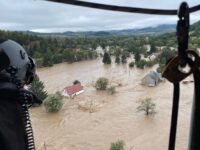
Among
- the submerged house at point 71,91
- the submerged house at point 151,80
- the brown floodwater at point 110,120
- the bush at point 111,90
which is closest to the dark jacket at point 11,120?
the brown floodwater at point 110,120

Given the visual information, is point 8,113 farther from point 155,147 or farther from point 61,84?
point 61,84

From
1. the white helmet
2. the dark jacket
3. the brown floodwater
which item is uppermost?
the white helmet

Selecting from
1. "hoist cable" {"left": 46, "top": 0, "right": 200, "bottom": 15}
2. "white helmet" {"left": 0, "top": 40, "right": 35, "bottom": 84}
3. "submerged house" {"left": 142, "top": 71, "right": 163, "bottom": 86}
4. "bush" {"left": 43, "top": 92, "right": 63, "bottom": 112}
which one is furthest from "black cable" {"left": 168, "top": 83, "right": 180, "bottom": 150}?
"submerged house" {"left": 142, "top": 71, "right": 163, "bottom": 86}

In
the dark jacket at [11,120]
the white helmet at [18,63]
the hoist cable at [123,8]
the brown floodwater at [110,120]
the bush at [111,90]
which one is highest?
the hoist cable at [123,8]

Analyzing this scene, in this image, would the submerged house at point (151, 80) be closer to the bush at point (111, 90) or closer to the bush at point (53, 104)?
the bush at point (111, 90)

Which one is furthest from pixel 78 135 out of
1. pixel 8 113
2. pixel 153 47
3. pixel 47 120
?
pixel 153 47

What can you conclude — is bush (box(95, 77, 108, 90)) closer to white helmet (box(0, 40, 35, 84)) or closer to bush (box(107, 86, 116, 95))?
bush (box(107, 86, 116, 95))

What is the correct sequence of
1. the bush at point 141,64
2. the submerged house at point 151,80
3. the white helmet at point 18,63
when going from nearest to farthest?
1. the white helmet at point 18,63
2. the submerged house at point 151,80
3. the bush at point 141,64
